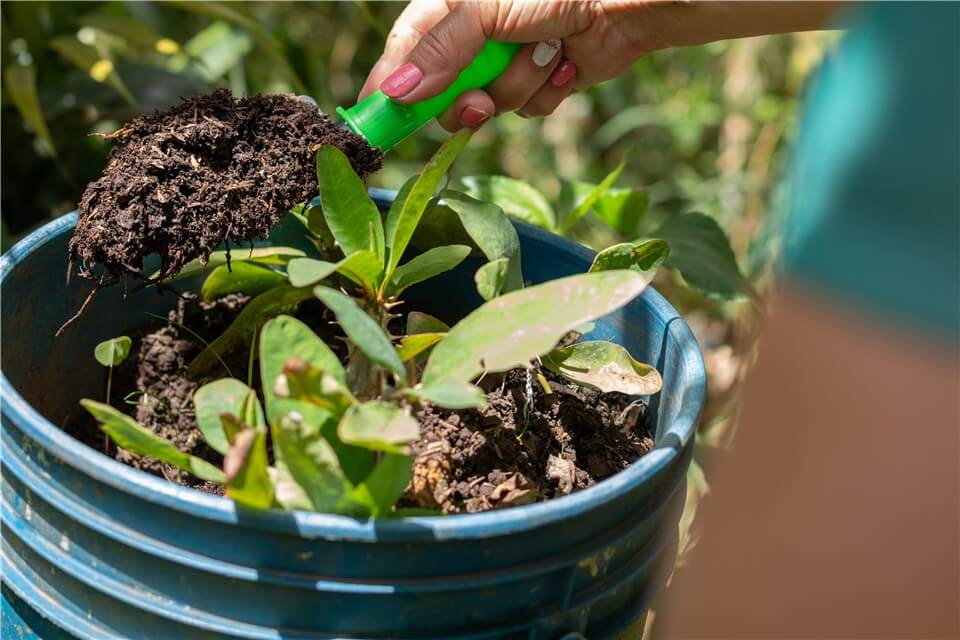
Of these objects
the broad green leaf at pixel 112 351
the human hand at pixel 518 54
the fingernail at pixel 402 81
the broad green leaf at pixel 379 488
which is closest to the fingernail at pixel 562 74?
the human hand at pixel 518 54

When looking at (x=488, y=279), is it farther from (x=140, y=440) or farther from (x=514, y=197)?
(x=514, y=197)

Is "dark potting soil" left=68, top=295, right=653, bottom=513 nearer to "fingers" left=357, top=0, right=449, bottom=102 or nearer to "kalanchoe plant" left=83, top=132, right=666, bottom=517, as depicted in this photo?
"kalanchoe plant" left=83, top=132, right=666, bottom=517

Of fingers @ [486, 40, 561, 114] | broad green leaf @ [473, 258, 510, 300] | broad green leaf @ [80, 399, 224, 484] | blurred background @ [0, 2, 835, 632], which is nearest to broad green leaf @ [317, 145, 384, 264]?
broad green leaf @ [473, 258, 510, 300]

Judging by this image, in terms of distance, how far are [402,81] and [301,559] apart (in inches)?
20.3

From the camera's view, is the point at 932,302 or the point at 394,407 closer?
the point at 932,302

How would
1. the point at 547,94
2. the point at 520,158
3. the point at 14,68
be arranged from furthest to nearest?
the point at 520,158
the point at 14,68
the point at 547,94

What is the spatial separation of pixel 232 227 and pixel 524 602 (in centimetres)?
39

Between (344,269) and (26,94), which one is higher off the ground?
(26,94)

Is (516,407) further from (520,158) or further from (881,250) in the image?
(520,158)

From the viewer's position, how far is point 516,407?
92 centimetres

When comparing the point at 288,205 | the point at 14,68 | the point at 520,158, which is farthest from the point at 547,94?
the point at 520,158

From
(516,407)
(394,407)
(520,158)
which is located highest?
(394,407)

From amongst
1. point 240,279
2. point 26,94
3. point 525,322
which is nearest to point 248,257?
point 240,279

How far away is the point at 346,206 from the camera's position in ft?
2.74
